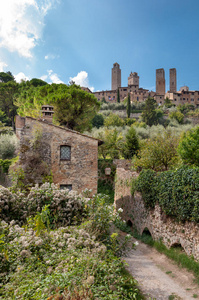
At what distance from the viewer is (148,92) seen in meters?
89.2

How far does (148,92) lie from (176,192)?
8811 centimetres

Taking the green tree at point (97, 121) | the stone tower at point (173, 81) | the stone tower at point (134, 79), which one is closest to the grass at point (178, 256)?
the green tree at point (97, 121)

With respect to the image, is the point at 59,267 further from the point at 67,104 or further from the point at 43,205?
the point at 67,104

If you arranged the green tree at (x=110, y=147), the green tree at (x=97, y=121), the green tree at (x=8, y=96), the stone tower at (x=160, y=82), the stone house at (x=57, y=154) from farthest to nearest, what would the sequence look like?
the stone tower at (x=160, y=82) → the green tree at (x=97, y=121) → the green tree at (x=8, y=96) → the green tree at (x=110, y=147) → the stone house at (x=57, y=154)

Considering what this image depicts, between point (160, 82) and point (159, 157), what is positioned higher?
point (160, 82)

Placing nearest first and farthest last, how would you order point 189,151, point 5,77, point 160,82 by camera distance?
point 189,151
point 5,77
point 160,82

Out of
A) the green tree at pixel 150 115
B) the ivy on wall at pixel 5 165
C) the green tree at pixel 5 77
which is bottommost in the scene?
the ivy on wall at pixel 5 165

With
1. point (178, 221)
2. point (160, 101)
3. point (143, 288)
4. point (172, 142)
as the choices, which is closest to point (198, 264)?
point (178, 221)

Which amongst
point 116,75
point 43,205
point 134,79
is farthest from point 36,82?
point 116,75

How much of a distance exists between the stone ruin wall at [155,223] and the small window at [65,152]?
4.41 metres

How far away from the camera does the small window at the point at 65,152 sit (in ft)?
42.0

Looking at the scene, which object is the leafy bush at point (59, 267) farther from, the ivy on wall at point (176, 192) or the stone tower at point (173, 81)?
the stone tower at point (173, 81)

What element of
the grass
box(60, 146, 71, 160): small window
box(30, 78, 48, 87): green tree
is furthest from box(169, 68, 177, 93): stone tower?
the grass

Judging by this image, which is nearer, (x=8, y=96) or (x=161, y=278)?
(x=161, y=278)
